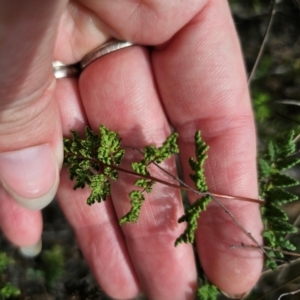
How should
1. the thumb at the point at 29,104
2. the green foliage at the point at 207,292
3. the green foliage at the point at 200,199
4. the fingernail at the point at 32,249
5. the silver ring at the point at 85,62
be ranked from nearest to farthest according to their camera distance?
the thumb at the point at 29,104, the green foliage at the point at 200,199, the green foliage at the point at 207,292, the silver ring at the point at 85,62, the fingernail at the point at 32,249

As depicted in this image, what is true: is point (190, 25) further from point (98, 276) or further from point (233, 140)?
point (98, 276)

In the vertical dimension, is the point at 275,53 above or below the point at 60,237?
above

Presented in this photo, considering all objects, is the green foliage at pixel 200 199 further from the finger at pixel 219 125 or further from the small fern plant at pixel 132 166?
the finger at pixel 219 125

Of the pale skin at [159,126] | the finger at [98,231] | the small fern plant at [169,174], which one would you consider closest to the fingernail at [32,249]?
the pale skin at [159,126]

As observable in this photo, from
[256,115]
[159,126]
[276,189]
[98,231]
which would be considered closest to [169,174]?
[159,126]

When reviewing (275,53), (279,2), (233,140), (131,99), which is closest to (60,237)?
(131,99)

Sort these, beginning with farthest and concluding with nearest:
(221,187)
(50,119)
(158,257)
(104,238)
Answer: (104,238)
(158,257)
(221,187)
(50,119)

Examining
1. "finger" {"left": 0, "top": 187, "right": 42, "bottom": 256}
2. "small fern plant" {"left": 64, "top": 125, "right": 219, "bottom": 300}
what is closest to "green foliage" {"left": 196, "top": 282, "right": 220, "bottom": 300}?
"small fern plant" {"left": 64, "top": 125, "right": 219, "bottom": 300}
